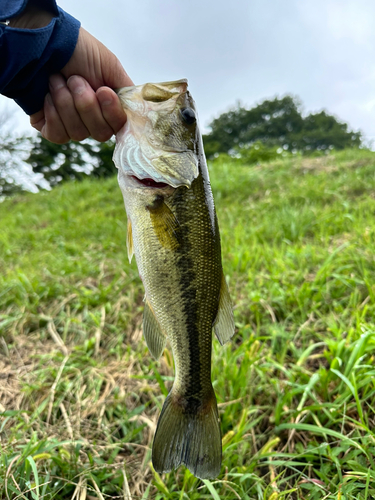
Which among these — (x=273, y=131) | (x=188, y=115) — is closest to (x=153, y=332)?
(x=188, y=115)

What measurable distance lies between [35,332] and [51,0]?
92.2 inches

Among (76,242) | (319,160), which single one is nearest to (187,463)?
(76,242)

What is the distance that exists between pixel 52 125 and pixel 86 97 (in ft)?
0.90

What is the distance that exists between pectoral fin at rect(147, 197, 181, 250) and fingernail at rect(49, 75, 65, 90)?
77 centimetres

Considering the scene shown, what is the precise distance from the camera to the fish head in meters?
1.30

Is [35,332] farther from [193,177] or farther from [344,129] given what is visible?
[344,129]

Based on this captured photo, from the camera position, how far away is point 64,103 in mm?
1443

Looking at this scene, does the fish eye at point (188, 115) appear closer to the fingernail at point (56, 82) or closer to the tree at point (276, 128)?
the fingernail at point (56, 82)

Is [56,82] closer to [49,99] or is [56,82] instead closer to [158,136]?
[49,99]

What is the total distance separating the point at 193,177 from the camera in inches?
50.4

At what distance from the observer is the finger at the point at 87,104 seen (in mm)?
1397

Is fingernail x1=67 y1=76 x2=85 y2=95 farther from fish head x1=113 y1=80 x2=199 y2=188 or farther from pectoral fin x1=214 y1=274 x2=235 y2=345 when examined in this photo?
pectoral fin x1=214 y1=274 x2=235 y2=345

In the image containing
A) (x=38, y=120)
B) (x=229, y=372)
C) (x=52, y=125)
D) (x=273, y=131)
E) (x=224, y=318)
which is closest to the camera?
(x=224, y=318)

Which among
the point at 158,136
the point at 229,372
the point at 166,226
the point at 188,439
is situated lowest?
the point at 188,439
